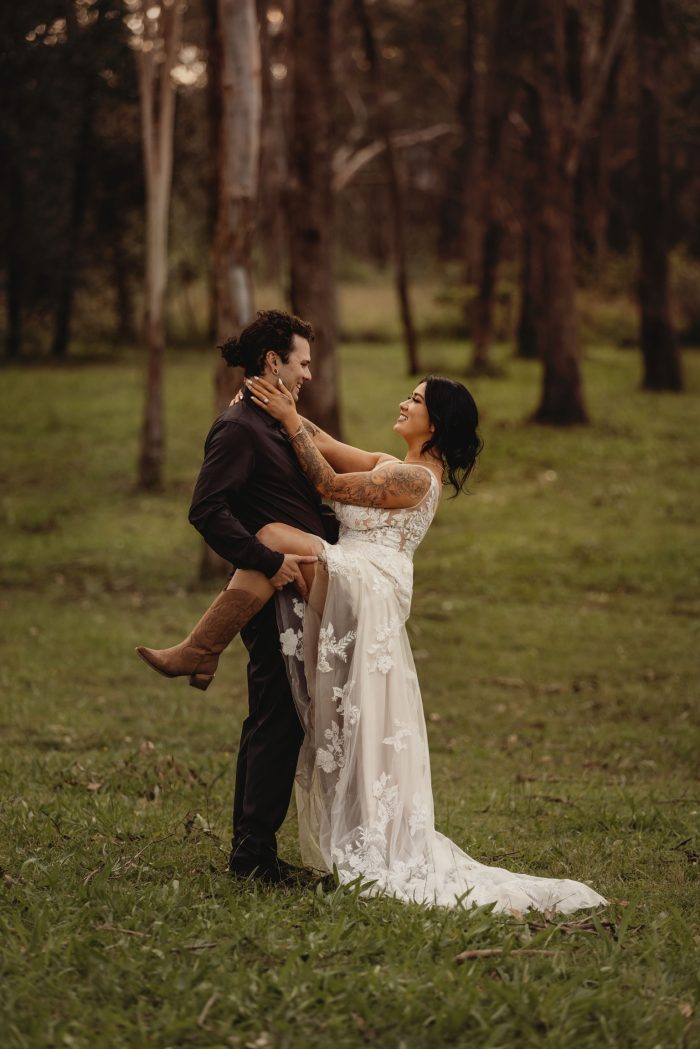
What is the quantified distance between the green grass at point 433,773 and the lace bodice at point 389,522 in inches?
58.9

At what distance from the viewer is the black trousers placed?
5.37 m

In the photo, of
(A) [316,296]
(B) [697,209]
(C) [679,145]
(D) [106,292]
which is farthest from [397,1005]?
(B) [697,209]

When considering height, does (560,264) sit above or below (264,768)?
above

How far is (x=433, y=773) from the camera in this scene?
320 inches

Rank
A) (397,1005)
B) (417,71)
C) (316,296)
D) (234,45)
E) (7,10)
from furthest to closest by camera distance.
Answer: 1. (417,71)
2. (7,10)
3. (316,296)
4. (234,45)
5. (397,1005)

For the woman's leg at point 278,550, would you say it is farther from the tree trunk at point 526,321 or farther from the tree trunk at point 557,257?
the tree trunk at point 526,321

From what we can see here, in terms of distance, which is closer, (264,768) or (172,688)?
(264,768)

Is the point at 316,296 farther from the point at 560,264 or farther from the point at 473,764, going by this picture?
the point at 473,764

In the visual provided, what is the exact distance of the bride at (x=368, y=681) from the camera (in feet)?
17.3

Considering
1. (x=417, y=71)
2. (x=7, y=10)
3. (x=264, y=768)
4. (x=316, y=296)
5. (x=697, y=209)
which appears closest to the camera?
(x=264, y=768)

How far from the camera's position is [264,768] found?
537cm

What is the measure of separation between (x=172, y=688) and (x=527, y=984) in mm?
6269

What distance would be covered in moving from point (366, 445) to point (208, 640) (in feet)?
48.0

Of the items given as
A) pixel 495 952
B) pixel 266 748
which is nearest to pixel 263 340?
pixel 266 748
